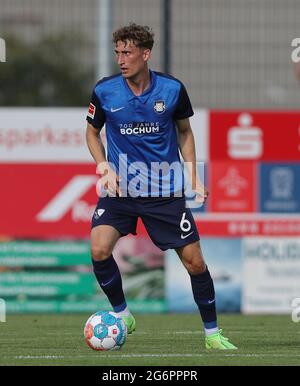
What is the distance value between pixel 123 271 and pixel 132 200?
6.63m

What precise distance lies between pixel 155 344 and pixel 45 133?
676 cm

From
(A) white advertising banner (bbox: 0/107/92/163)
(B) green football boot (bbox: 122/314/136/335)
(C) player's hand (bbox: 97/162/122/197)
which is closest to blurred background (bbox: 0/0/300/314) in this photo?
(A) white advertising banner (bbox: 0/107/92/163)

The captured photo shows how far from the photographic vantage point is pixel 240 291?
638 inches

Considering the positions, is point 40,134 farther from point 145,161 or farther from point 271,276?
point 145,161

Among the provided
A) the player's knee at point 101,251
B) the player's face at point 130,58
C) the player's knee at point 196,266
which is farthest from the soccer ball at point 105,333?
the player's face at point 130,58

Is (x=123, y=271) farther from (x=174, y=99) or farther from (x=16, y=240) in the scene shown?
(x=174, y=99)

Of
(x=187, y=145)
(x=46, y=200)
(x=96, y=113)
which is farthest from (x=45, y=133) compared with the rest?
(x=187, y=145)

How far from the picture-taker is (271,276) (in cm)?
1627

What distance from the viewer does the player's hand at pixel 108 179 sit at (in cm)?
925

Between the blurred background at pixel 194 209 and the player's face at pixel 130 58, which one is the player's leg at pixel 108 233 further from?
the blurred background at pixel 194 209

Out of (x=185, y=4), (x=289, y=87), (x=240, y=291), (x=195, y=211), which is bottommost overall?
(x=240, y=291)

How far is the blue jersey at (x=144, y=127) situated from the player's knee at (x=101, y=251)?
0.48 meters

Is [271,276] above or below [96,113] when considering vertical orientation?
below

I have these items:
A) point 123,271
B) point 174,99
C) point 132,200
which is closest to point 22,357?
point 132,200
